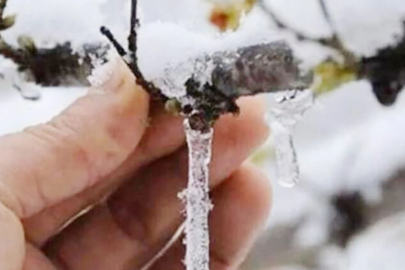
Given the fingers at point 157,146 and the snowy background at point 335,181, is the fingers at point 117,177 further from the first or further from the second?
the snowy background at point 335,181

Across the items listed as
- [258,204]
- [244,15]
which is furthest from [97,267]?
[244,15]

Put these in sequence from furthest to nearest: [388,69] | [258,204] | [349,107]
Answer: [349,107] → [258,204] → [388,69]

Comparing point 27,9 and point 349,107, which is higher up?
point 27,9

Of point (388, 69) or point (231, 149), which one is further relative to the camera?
point (231, 149)

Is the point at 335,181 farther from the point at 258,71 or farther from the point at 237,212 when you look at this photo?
the point at 258,71

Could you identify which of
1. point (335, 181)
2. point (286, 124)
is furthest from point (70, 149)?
point (335, 181)

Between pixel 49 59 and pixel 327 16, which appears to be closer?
pixel 327 16

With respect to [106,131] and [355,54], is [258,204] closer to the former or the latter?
[106,131]
